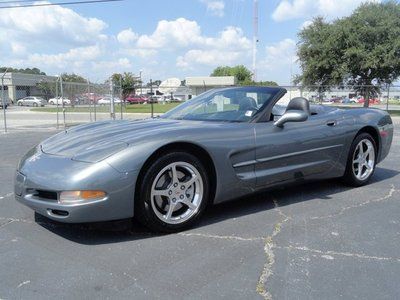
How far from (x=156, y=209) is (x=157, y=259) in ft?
1.73

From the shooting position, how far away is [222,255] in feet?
10.6

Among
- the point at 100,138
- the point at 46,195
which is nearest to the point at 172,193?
the point at 100,138

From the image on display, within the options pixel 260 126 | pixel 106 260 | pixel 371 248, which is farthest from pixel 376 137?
pixel 106 260

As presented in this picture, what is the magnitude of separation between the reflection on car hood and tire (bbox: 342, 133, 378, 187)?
2.27 meters

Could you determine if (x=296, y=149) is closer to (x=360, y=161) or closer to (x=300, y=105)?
(x=300, y=105)

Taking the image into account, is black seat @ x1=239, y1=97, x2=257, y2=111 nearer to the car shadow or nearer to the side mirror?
the side mirror

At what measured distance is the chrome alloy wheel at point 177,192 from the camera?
3.59m

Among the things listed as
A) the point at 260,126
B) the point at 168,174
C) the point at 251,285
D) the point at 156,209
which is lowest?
the point at 251,285

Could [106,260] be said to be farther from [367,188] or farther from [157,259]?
[367,188]

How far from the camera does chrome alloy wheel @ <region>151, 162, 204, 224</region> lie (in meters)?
3.59

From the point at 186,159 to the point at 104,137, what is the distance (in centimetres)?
72

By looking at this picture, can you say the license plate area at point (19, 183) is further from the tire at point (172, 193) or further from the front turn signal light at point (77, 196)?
the tire at point (172, 193)

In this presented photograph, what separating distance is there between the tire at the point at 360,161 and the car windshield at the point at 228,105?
1.31 metres

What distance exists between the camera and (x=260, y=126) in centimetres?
426
